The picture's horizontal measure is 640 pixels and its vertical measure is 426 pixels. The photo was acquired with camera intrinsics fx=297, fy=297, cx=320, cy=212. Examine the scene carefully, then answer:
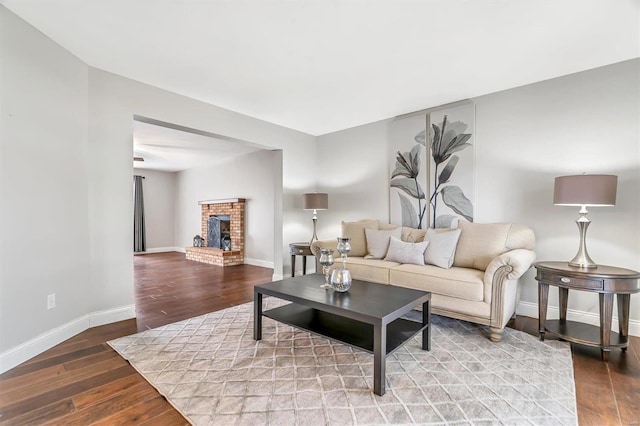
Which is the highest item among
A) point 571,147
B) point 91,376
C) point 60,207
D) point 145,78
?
point 145,78

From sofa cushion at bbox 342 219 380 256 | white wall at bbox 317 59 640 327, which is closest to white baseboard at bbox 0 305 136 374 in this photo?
sofa cushion at bbox 342 219 380 256

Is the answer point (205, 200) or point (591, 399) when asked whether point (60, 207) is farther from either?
point (205, 200)

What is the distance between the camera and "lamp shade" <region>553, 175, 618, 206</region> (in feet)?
7.77

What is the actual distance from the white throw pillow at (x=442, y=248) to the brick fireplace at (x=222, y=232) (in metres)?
4.36

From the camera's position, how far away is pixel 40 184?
232cm

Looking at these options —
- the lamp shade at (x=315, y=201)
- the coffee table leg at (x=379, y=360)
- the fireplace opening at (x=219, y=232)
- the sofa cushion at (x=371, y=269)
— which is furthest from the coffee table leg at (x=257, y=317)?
the fireplace opening at (x=219, y=232)

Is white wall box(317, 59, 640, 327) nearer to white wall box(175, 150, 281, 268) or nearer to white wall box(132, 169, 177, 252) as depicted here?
white wall box(175, 150, 281, 268)

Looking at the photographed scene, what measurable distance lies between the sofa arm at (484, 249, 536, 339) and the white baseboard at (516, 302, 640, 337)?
838mm

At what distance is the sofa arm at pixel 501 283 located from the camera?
2.43 m

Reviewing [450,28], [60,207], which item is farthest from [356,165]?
[60,207]

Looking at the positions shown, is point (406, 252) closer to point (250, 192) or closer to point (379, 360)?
point (379, 360)

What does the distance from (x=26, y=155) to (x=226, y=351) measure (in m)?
2.10

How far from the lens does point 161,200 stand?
8.66 meters

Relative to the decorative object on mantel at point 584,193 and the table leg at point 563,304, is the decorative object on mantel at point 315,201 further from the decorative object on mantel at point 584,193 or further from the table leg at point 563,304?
the table leg at point 563,304
